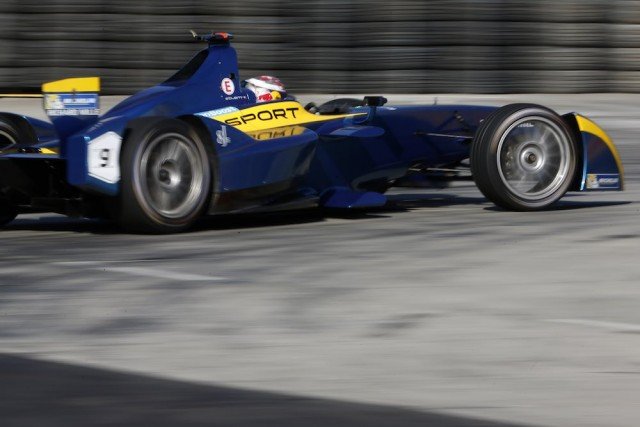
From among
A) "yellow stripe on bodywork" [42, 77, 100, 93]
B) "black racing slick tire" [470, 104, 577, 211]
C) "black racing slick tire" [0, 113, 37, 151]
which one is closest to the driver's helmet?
"yellow stripe on bodywork" [42, 77, 100, 93]

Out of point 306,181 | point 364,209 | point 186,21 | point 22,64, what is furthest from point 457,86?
point 306,181

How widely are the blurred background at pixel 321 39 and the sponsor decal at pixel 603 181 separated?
682 centimetres

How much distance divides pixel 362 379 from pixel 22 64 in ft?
40.6

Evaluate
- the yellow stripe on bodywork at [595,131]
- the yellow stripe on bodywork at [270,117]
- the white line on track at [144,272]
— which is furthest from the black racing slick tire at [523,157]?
the white line on track at [144,272]

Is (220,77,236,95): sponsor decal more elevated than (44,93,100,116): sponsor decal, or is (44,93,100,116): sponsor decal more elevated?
(220,77,236,95): sponsor decal

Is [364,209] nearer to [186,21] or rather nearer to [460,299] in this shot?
[460,299]

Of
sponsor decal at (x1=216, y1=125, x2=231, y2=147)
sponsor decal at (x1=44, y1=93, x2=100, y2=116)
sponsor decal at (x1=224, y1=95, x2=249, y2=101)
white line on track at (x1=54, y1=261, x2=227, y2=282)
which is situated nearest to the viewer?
white line on track at (x1=54, y1=261, x2=227, y2=282)

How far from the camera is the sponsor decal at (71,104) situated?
7.91m

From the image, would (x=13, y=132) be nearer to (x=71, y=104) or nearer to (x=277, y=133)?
(x=71, y=104)

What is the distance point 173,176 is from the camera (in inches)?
311

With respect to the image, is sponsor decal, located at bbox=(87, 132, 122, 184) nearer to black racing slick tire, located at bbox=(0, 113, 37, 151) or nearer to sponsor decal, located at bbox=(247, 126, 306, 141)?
sponsor decal, located at bbox=(247, 126, 306, 141)

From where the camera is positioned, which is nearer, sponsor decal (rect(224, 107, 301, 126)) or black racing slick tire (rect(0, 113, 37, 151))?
sponsor decal (rect(224, 107, 301, 126))

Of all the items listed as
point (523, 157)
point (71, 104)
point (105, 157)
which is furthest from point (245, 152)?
point (523, 157)

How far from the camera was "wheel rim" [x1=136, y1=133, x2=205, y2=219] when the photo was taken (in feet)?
25.6
